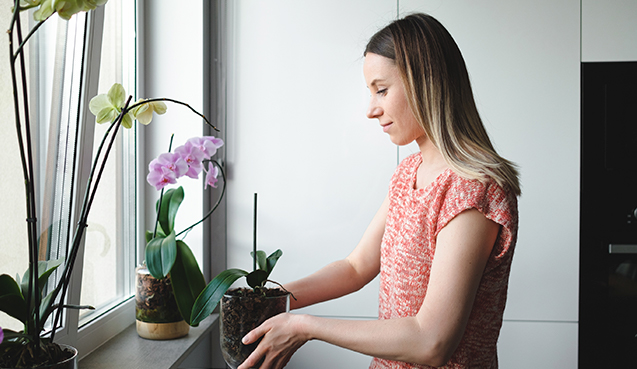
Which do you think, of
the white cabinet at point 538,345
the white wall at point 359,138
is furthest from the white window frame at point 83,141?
the white cabinet at point 538,345

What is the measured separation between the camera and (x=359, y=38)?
5.41ft

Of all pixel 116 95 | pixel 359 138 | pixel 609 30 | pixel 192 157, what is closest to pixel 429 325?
pixel 192 157

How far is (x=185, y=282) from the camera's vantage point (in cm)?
114

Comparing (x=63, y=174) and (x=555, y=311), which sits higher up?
(x=63, y=174)

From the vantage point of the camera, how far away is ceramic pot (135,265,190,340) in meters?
1.18

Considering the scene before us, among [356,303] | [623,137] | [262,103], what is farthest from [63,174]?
[623,137]

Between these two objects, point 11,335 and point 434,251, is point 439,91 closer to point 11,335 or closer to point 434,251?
point 434,251

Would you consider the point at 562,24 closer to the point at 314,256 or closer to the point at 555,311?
the point at 555,311

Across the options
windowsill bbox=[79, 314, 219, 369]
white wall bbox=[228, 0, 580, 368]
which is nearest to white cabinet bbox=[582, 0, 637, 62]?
white wall bbox=[228, 0, 580, 368]

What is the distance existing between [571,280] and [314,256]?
2.95 ft

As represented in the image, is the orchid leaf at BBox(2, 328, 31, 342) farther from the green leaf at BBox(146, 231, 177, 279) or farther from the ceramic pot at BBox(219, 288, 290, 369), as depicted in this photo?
the green leaf at BBox(146, 231, 177, 279)

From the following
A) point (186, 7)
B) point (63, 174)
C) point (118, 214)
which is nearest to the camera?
point (63, 174)

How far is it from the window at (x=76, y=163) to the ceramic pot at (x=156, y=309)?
12cm

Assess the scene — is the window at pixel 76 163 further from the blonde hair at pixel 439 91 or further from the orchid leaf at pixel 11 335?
the blonde hair at pixel 439 91
